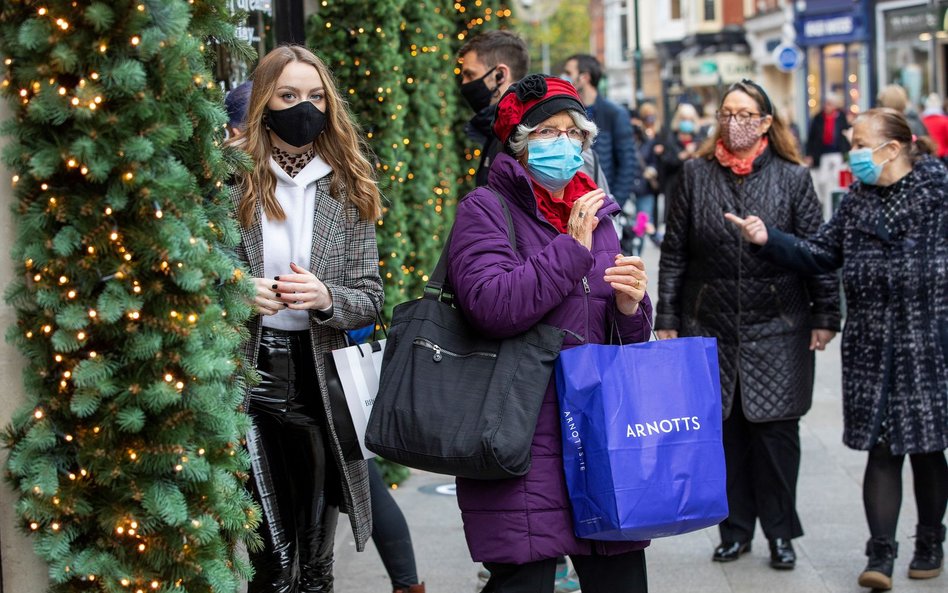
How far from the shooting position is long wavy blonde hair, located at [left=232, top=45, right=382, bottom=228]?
13.0ft

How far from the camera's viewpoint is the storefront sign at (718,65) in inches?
2099

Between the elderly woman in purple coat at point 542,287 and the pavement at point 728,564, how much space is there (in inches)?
84.0

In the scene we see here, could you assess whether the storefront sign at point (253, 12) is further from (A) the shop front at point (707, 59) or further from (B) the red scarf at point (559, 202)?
(A) the shop front at point (707, 59)

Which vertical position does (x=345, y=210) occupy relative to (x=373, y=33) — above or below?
below

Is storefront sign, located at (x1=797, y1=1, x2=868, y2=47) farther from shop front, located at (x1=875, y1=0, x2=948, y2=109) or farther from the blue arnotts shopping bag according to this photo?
the blue arnotts shopping bag

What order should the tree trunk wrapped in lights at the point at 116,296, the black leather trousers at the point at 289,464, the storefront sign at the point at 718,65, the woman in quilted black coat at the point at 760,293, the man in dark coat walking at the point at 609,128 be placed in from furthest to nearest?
the storefront sign at the point at 718,65, the man in dark coat walking at the point at 609,128, the woman in quilted black coat at the point at 760,293, the black leather trousers at the point at 289,464, the tree trunk wrapped in lights at the point at 116,296

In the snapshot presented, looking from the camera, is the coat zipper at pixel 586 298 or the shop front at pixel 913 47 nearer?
the coat zipper at pixel 586 298

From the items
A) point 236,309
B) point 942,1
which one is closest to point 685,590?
point 236,309

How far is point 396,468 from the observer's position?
7.58 metres

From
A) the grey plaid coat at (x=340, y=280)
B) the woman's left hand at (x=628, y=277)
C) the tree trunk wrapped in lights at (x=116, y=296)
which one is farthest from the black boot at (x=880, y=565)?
the tree trunk wrapped in lights at (x=116, y=296)

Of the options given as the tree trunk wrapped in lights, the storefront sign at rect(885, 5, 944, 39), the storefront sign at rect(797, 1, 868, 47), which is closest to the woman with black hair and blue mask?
the storefront sign at rect(885, 5, 944, 39)

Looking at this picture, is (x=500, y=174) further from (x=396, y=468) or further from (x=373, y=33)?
(x=396, y=468)

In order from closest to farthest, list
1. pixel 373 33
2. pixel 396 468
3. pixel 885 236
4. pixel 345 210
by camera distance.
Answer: pixel 345 210 → pixel 885 236 → pixel 373 33 → pixel 396 468

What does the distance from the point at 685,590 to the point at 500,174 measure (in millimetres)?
2659
